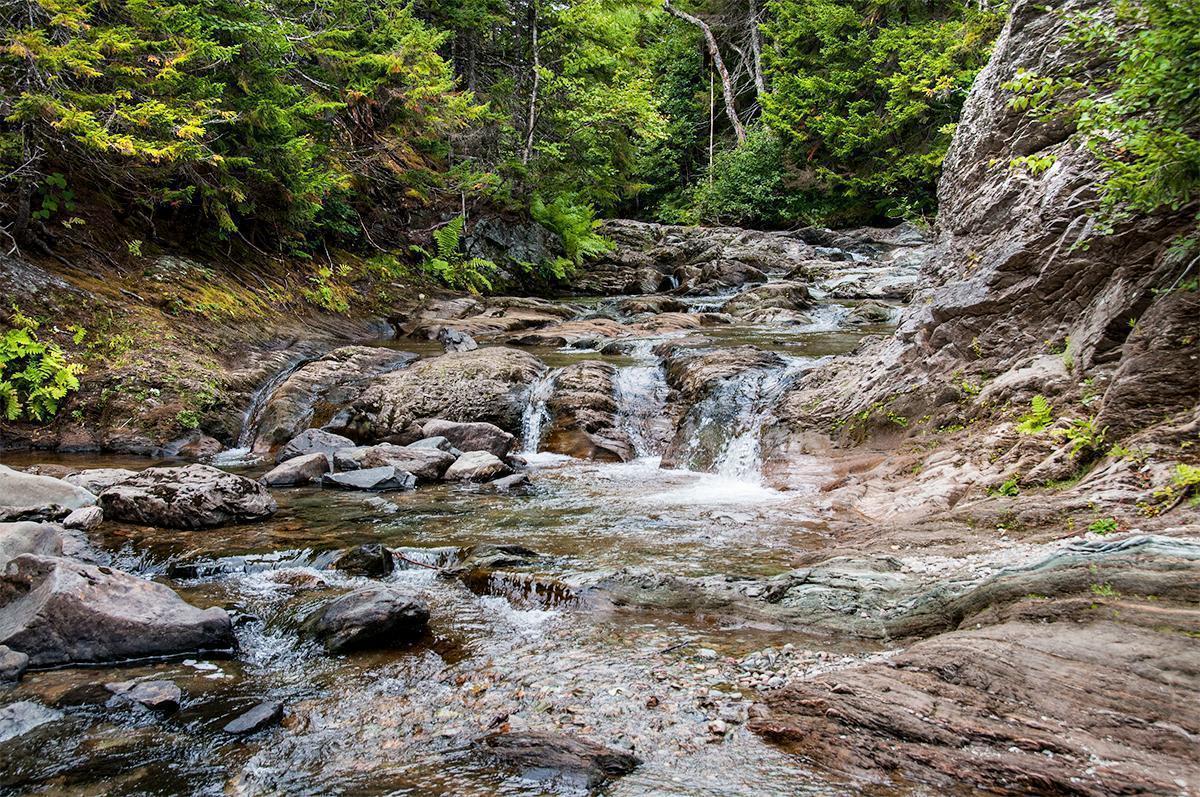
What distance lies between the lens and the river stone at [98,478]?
7.29 metres

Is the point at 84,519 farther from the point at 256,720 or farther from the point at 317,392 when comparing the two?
the point at 317,392

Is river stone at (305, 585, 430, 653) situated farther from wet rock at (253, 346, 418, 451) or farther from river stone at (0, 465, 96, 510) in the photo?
wet rock at (253, 346, 418, 451)

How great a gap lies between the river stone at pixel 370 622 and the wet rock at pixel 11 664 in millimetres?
1467

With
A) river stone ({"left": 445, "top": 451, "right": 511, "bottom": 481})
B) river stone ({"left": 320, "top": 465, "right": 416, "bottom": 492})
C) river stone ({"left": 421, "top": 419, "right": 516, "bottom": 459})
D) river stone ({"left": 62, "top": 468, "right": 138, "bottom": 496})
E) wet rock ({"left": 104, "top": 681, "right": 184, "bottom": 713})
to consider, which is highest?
river stone ({"left": 421, "top": 419, "right": 516, "bottom": 459})

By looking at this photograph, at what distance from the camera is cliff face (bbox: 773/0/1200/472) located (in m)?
4.83

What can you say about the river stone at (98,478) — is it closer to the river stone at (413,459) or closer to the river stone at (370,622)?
the river stone at (413,459)

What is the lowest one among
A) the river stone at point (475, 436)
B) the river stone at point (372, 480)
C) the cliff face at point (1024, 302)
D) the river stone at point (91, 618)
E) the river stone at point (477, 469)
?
the river stone at point (91, 618)

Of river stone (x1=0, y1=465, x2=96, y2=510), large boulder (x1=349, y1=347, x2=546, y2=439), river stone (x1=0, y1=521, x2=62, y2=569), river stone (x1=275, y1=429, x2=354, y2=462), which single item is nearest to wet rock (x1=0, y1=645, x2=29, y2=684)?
river stone (x1=0, y1=521, x2=62, y2=569)

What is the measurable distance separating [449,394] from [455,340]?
3656 millimetres

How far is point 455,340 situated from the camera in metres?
15.0

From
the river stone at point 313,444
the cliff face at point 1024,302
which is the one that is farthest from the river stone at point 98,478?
the cliff face at point 1024,302

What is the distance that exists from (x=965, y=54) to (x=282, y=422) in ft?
80.0

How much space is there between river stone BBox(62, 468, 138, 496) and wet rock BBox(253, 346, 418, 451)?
2.44m

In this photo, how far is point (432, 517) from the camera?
23.8 ft
